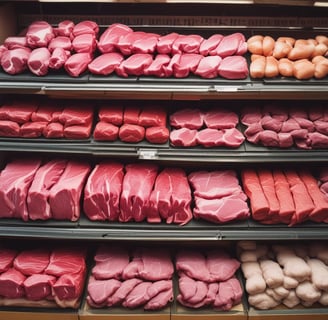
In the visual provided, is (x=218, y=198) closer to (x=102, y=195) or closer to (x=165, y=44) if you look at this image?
(x=102, y=195)

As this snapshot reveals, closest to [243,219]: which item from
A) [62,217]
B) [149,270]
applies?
[149,270]

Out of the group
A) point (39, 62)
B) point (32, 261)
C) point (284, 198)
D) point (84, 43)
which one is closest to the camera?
point (39, 62)

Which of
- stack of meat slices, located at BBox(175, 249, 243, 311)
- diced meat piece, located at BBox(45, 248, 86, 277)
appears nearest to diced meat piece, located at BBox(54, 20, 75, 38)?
diced meat piece, located at BBox(45, 248, 86, 277)

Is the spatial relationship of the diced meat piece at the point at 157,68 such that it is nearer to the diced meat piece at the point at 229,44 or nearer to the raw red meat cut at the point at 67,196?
the diced meat piece at the point at 229,44

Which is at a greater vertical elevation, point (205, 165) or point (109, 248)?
point (205, 165)

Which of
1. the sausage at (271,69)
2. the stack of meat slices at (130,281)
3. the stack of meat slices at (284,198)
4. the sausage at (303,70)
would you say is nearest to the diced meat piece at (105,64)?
the sausage at (271,69)

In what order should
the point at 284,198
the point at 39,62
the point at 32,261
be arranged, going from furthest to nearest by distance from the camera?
the point at 32,261, the point at 284,198, the point at 39,62

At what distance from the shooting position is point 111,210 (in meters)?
2.95

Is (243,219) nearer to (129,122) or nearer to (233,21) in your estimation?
Result: (129,122)

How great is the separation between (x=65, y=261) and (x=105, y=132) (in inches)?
44.1

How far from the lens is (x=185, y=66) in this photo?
9.07 ft

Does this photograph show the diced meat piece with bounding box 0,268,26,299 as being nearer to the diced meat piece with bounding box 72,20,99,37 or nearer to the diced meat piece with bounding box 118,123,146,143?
the diced meat piece with bounding box 118,123,146,143

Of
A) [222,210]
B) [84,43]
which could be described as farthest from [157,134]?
[84,43]

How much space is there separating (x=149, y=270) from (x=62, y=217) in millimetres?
809
